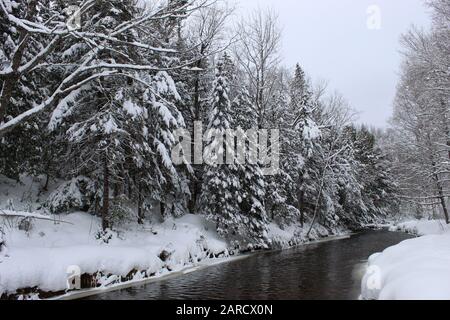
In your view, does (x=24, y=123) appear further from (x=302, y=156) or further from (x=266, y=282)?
(x=302, y=156)

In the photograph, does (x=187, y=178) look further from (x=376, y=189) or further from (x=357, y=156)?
(x=376, y=189)

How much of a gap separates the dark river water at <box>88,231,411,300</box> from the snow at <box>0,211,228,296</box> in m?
1.18

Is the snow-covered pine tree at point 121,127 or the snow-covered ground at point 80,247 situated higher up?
the snow-covered pine tree at point 121,127

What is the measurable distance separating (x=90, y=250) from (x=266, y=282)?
6.14 meters

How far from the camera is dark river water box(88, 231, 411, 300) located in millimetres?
11562

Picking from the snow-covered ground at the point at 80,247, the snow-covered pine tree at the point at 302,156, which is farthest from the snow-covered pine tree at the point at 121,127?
the snow-covered pine tree at the point at 302,156

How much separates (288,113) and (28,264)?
28741 mm

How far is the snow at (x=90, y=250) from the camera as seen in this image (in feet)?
35.5

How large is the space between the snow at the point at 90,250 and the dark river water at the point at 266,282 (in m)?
1.18

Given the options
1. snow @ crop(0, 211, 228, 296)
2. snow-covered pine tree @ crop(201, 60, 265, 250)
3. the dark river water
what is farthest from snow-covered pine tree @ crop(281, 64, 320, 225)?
the dark river water

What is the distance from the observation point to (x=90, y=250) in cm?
1326

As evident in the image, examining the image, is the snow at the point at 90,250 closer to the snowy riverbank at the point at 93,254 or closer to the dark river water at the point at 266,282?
the snowy riverbank at the point at 93,254

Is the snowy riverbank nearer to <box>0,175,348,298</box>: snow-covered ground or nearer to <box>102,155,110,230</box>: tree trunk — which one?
<box>0,175,348,298</box>: snow-covered ground

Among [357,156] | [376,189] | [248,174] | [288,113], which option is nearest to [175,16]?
[248,174]
